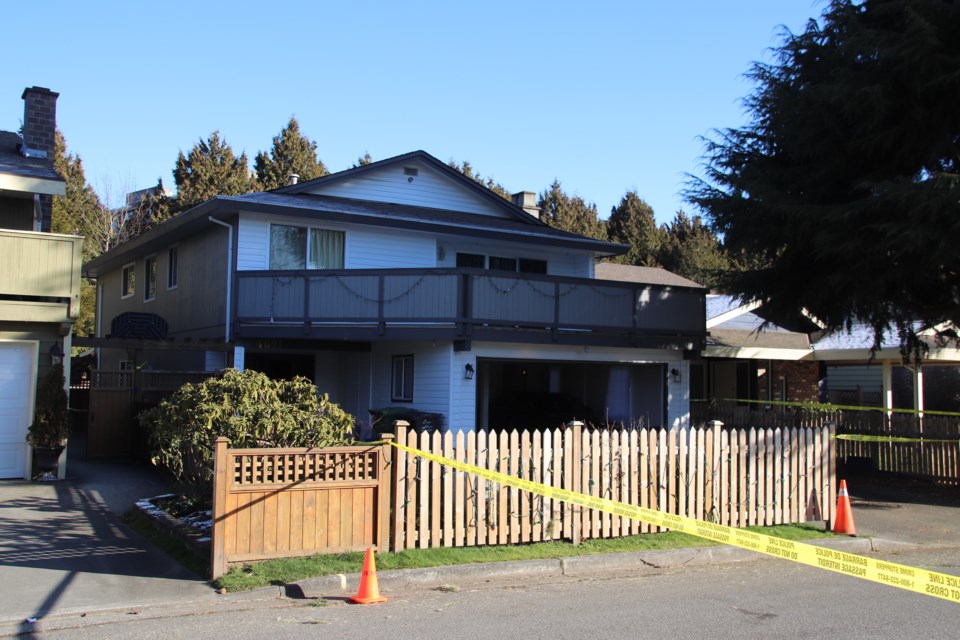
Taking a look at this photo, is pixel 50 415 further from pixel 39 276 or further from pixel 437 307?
pixel 437 307

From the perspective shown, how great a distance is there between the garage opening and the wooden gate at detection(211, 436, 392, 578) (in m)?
9.14

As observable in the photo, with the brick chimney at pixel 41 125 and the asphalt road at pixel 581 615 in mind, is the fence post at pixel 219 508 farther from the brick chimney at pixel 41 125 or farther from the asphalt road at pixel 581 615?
the brick chimney at pixel 41 125

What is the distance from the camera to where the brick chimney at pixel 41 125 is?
1642 centimetres

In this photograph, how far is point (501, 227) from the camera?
21.6 meters

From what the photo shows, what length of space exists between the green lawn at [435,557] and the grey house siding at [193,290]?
10610mm

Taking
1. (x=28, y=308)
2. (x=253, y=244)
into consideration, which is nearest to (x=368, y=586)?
(x=28, y=308)

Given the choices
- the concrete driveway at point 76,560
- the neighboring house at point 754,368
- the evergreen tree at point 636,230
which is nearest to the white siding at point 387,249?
the concrete driveway at point 76,560

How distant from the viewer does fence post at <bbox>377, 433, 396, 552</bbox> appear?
8898 millimetres

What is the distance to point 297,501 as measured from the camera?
8586mm

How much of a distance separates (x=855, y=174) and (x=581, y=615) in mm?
11114

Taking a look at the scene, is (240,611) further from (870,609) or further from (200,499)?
(870,609)

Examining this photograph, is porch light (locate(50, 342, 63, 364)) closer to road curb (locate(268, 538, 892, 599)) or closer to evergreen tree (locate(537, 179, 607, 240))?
road curb (locate(268, 538, 892, 599))

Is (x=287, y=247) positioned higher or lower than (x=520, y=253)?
lower

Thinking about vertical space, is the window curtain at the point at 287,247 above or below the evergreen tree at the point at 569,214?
below
